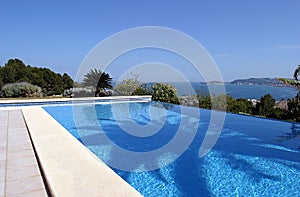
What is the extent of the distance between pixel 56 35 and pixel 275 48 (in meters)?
17.2

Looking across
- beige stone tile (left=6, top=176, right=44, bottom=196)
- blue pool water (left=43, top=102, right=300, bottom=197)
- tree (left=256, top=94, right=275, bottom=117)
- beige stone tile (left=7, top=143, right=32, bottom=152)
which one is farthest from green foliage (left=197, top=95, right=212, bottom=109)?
beige stone tile (left=6, top=176, right=44, bottom=196)

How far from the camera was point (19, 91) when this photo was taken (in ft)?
49.7

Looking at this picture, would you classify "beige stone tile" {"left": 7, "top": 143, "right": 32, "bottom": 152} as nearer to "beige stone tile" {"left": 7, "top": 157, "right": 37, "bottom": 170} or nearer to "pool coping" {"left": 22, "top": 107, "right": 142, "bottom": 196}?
"pool coping" {"left": 22, "top": 107, "right": 142, "bottom": 196}

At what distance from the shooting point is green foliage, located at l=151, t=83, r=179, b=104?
46.2 ft

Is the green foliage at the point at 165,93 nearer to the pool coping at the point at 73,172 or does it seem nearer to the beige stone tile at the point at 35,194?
the pool coping at the point at 73,172

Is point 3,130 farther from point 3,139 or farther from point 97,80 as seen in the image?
point 97,80

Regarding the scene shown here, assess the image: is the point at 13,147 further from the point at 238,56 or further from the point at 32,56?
the point at 32,56

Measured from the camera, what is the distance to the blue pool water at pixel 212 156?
3.77 m

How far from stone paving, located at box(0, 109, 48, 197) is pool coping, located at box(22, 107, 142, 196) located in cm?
12

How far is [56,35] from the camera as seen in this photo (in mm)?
18594

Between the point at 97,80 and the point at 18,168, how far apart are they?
1280cm

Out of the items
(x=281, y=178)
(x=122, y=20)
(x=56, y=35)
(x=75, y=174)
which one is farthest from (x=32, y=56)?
(x=281, y=178)

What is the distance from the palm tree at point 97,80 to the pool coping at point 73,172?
10.9 m

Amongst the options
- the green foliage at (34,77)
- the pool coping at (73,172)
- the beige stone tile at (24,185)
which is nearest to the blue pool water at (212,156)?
the pool coping at (73,172)
